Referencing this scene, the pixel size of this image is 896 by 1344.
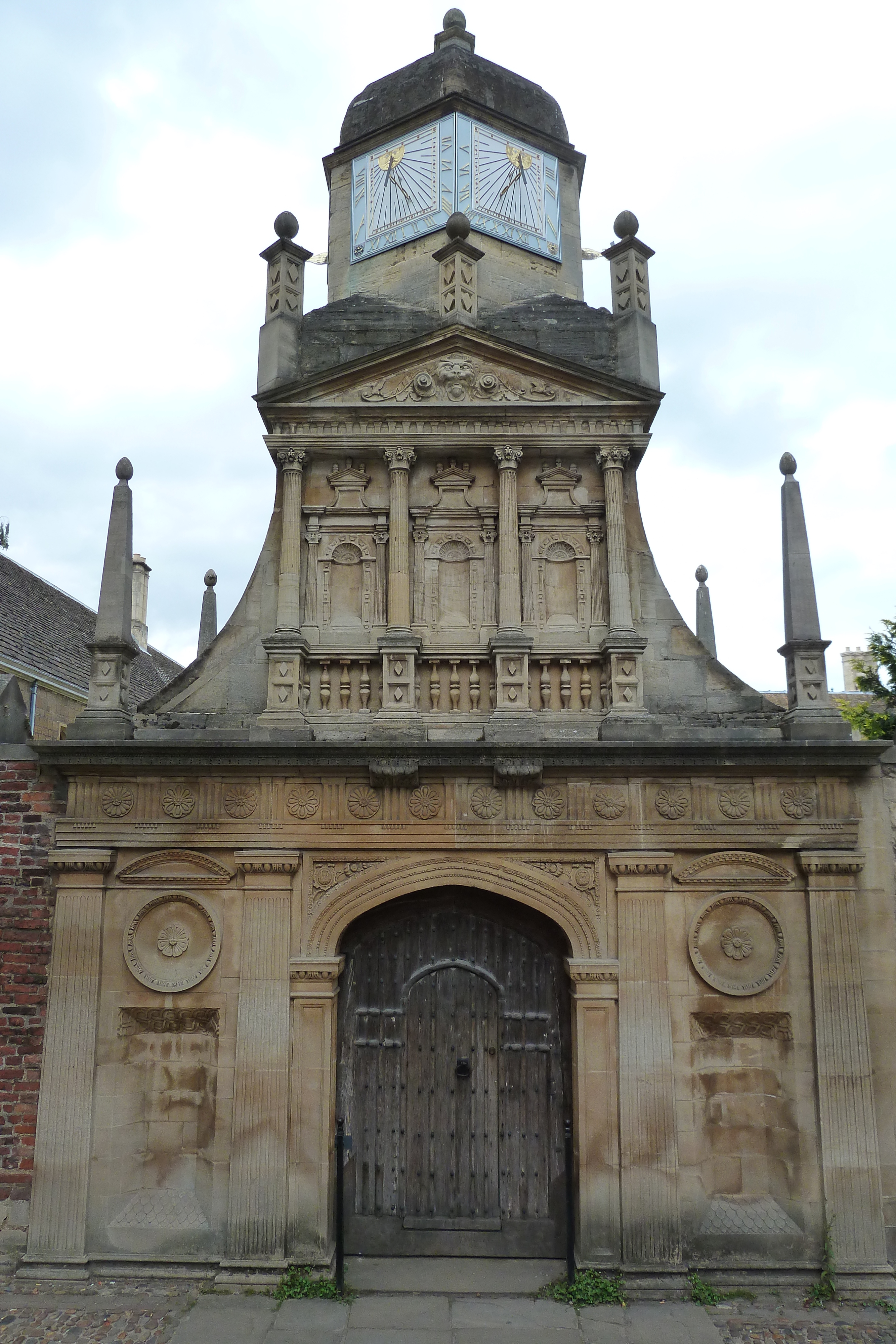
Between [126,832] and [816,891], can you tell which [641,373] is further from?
[126,832]

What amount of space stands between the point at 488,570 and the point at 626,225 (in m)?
3.83

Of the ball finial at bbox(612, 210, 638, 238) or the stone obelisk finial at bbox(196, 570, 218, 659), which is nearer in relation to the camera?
the ball finial at bbox(612, 210, 638, 238)

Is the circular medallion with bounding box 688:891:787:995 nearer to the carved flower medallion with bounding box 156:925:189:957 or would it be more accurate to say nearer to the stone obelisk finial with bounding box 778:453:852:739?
the stone obelisk finial with bounding box 778:453:852:739

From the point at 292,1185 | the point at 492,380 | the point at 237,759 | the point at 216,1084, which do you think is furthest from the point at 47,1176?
the point at 492,380

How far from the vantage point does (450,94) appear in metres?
10.1

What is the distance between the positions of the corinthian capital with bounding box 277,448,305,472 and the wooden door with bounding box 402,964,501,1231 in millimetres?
4726

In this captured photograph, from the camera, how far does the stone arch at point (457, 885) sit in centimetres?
771

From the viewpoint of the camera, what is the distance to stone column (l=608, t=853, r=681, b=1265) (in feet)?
23.7

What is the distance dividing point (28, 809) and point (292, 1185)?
151 inches

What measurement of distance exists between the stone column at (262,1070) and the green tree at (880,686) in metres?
11.3

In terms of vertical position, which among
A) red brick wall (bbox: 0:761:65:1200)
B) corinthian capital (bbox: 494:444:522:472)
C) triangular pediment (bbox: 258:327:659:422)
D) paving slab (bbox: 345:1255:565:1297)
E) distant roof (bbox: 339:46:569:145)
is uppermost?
distant roof (bbox: 339:46:569:145)

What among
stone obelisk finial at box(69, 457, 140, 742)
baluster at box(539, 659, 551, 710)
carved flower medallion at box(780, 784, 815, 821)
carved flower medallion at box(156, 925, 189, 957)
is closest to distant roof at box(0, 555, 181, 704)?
stone obelisk finial at box(69, 457, 140, 742)

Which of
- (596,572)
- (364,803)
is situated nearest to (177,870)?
Result: (364,803)

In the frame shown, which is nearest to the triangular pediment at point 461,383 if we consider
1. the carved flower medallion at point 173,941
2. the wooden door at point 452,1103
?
the carved flower medallion at point 173,941
